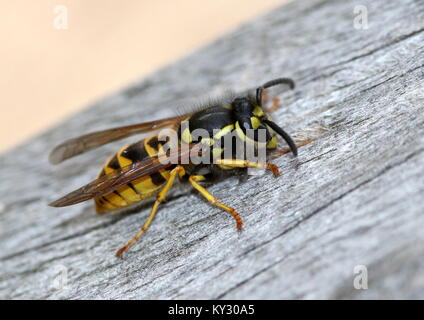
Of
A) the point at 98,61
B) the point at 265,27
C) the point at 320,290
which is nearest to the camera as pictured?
the point at 320,290

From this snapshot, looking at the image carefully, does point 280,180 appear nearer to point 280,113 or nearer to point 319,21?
point 280,113

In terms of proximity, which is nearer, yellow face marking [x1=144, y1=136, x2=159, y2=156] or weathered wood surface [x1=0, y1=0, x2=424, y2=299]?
weathered wood surface [x1=0, y1=0, x2=424, y2=299]

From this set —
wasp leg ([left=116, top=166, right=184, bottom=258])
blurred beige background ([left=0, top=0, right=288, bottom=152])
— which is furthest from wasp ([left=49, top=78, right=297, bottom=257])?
blurred beige background ([left=0, top=0, right=288, bottom=152])

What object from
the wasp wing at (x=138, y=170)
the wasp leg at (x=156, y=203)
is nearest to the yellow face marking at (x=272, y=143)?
the wasp wing at (x=138, y=170)

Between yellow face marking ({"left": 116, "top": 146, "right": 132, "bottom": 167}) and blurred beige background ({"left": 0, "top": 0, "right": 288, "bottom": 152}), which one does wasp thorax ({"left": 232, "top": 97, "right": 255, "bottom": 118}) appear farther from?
blurred beige background ({"left": 0, "top": 0, "right": 288, "bottom": 152})

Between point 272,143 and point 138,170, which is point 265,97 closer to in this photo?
point 272,143

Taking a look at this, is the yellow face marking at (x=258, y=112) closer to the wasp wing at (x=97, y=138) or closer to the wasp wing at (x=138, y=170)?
the wasp wing at (x=138, y=170)

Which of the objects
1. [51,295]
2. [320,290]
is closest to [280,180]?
[320,290]
